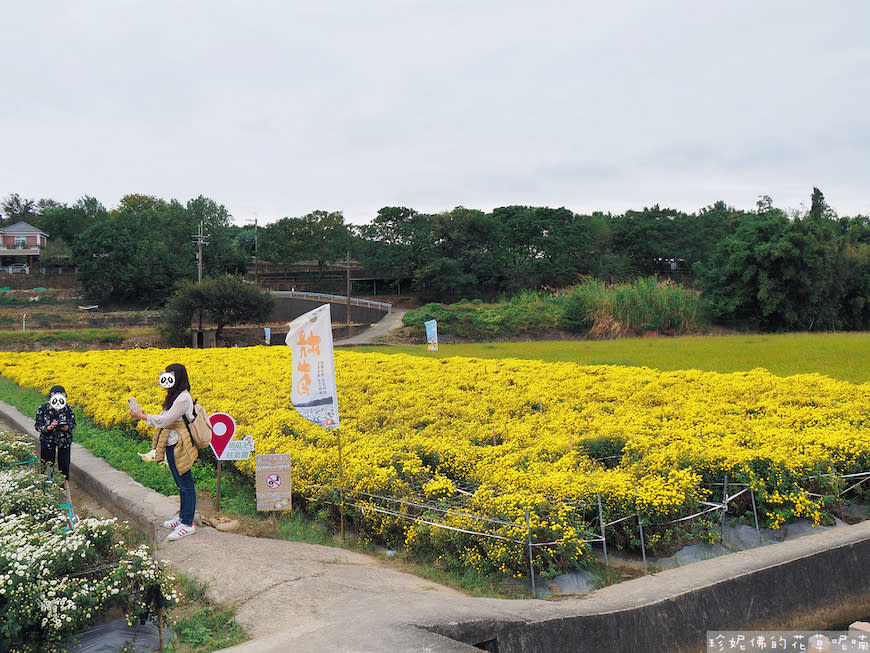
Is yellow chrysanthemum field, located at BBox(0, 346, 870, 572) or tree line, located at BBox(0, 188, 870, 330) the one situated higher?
tree line, located at BBox(0, 188, 870, 330)

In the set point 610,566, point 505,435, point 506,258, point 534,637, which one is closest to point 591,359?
point 505,435

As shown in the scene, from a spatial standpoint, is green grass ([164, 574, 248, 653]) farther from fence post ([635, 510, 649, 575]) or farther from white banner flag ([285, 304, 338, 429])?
fence post ([635, 510, 649, 575])

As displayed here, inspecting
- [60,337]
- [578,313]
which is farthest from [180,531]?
[60,337]

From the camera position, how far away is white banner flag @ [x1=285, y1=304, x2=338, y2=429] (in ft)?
23.1

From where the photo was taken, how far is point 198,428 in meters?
6.25

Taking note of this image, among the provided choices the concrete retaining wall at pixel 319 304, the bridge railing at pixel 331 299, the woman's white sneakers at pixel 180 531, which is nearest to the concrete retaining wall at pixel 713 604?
the woman's white sneakers at pixel 180 531

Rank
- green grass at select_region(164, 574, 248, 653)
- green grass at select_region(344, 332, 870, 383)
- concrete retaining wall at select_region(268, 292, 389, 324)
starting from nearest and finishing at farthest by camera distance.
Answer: green grass at select_region(164, 574, 248, 653) → green grass at select_region(344, 332, 870, 383) → concrete retaining wall at select_region(268, 292, 389, 324)

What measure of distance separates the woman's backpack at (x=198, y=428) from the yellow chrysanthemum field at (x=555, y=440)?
1.46 meters

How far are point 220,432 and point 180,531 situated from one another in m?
1.34

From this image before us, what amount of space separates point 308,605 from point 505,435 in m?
4.84

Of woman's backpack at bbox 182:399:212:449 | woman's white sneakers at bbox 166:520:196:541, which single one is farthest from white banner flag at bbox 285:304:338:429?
woman's white sneakers at bbox 166:520:196:541

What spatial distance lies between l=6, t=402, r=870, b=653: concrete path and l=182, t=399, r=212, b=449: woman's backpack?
84 centimetres

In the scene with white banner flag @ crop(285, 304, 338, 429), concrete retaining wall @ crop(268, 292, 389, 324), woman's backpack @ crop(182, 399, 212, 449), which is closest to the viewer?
woman's backpack @ crop(182, 399, 212, 449)

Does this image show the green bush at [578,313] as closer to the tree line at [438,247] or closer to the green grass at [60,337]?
the tree line at [438,247]
